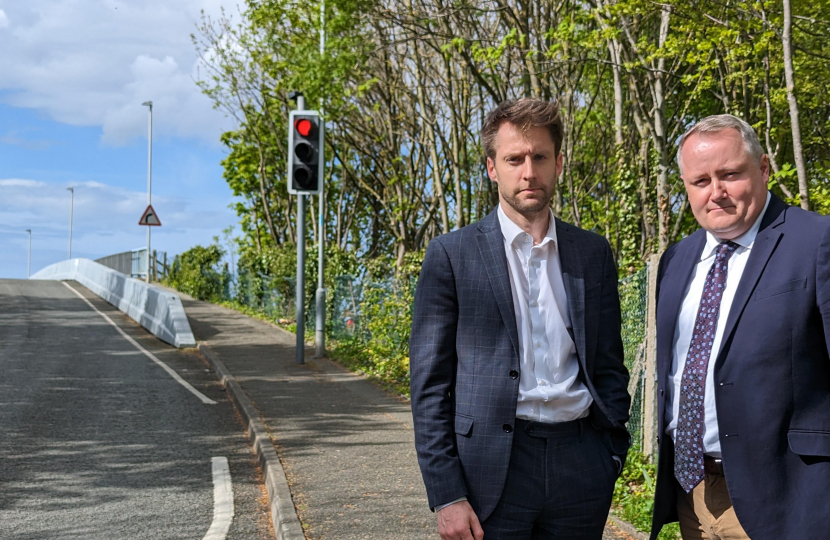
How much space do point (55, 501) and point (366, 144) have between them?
17.6 meters

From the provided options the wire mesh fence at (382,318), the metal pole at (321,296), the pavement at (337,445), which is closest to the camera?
the pavement at (337,445)

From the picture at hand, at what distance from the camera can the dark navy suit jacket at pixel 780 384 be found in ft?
8.03

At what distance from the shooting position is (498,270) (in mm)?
2656

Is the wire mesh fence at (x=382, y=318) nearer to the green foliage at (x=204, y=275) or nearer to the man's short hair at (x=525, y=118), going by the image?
the man's short hair at (x=525, y=118)

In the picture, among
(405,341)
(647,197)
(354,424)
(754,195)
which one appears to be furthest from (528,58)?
(754,195)

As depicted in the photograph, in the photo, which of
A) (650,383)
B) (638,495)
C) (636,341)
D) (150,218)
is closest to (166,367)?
(636,341)

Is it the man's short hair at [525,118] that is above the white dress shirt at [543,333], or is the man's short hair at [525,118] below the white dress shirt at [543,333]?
above

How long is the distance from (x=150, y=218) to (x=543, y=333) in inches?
1255

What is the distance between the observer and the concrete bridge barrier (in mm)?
17625

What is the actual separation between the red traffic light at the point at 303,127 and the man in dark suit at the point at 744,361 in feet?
Answer: 37.4

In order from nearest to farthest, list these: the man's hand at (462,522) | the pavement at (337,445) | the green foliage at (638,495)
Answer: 1. the man's hand at (462,522)
2. the green foliage at (638,495)
3. the pavement at (337,445)

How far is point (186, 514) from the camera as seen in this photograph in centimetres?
615

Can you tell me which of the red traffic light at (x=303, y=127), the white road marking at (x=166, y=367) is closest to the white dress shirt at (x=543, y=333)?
the white road marking at (x=166, y=367)

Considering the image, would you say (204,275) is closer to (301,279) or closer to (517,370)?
(301,279)
